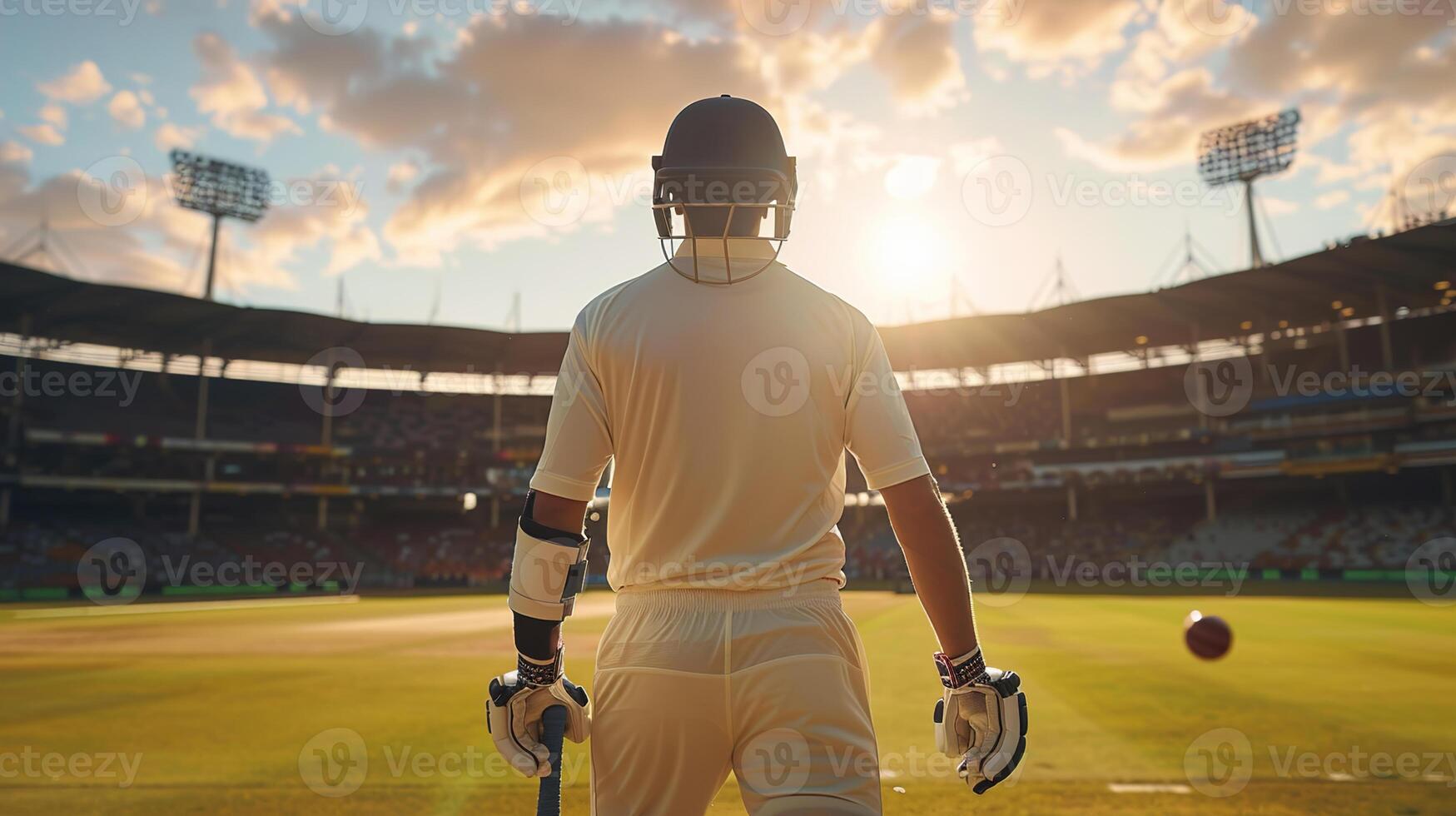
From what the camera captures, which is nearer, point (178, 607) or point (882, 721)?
point (882, 721)

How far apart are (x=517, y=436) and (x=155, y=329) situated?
19023 mm

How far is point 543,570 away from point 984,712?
3.49ft

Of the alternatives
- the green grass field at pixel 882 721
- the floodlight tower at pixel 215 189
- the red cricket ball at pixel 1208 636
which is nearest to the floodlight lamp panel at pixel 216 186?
the floodlight tower at pixel 215 189

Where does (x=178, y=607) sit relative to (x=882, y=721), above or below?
below

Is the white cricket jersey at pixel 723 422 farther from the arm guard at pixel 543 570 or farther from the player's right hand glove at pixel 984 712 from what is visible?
the player's right hand glove at pixel 984 712

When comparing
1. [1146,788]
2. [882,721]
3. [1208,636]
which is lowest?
[882,721]

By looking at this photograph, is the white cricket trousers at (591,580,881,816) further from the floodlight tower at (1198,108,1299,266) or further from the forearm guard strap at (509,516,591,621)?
the floodlight tower at (1198,108,1299,266)

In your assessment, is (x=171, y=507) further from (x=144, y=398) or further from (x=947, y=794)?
(x=947, y=794)

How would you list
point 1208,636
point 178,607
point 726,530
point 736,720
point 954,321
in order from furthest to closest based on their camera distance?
point 954,321 < point 178,607 < point 1208,636 < point 726,530 < point 736,720

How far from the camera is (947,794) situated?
4.93 meters

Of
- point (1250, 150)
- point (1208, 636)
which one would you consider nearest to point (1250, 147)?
point (1250, 150)

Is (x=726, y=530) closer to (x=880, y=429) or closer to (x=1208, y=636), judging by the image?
(x=880, y=429)

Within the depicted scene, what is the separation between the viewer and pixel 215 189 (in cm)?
4588

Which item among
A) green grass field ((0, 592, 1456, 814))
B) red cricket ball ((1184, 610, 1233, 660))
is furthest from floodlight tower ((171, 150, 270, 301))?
red cricket ball ((1184, 610, 1233, 660))
